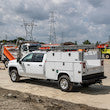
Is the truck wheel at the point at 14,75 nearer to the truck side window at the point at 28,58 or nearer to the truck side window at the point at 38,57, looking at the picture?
the truck side window at the point at 28,58

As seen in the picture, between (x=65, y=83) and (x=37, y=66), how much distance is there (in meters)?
2.05

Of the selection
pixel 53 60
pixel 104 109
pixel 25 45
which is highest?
pixel 25 45

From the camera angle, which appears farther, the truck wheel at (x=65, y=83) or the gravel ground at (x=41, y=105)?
the truck wheel at (x=65, y=83)

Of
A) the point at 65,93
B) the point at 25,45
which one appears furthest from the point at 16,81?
the point at 25,45

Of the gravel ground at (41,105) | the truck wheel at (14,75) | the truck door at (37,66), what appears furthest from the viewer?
the truck wheel at (14,75)

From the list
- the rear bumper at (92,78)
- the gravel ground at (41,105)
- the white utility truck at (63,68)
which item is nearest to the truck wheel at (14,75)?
the white utility truck at (63,68)

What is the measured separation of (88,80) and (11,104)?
354 cm

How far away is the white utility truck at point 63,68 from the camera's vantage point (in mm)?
8539

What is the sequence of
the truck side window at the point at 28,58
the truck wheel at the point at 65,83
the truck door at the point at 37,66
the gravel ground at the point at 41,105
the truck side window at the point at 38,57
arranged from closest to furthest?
the gravel ground at the point at 41,105 → the truck wheel at the point at 65,83 → the truck door at the point at 37,66 → the truck side window at the point at 38,57 → the truck side window at the point at 28,58

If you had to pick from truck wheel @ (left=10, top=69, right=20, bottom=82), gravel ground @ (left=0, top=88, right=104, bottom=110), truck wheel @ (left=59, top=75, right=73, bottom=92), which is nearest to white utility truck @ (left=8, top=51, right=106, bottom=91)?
truck wheel @ (left=59, top=75, right=73, bottom=92)

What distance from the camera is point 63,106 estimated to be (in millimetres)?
6680

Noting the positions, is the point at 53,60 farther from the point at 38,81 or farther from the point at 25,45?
the point at 25,45

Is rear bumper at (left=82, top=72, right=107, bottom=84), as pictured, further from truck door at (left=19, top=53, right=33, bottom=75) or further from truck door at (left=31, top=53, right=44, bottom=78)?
truck door at (left=19, top=53, right=33, bottom=75)

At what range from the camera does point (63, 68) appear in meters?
9.04
